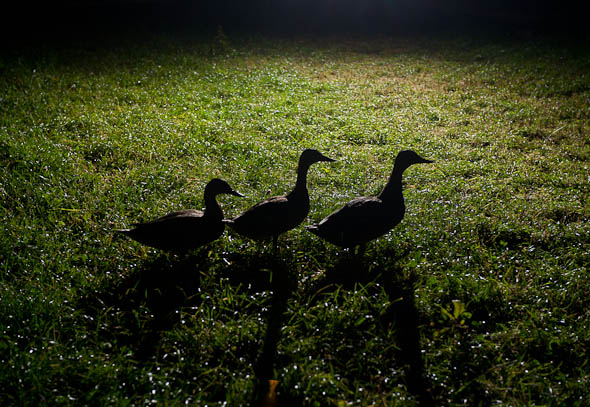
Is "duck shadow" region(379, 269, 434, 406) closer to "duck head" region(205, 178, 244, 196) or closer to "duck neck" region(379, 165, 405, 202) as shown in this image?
"duck neck" region(379, 165, 405, 202)

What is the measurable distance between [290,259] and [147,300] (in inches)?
44.7

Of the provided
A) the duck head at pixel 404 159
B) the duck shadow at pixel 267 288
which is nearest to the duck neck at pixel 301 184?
the duck shadow at pixel 267 288

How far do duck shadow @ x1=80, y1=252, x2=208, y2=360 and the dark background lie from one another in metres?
8.89

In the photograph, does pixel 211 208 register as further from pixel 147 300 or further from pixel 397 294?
pixel 397 294

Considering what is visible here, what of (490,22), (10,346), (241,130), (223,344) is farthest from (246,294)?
(490,22)

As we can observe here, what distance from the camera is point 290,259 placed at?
12.6ft

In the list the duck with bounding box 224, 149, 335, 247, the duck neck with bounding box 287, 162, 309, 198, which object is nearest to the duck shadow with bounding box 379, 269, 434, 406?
the duck with bounding box 224, 149, 335, 247

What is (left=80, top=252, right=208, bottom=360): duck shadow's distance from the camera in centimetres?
304

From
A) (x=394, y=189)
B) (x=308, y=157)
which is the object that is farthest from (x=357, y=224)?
(x=308, y=157)

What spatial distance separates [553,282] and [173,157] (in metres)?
4.09

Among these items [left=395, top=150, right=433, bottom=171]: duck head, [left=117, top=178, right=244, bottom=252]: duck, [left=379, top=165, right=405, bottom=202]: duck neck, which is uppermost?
[left=395, top=150, right=433, bottom=171]: duck head

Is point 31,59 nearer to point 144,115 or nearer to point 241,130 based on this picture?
point 144,115

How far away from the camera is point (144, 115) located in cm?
677

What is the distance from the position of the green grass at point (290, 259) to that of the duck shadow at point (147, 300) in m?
0.01
